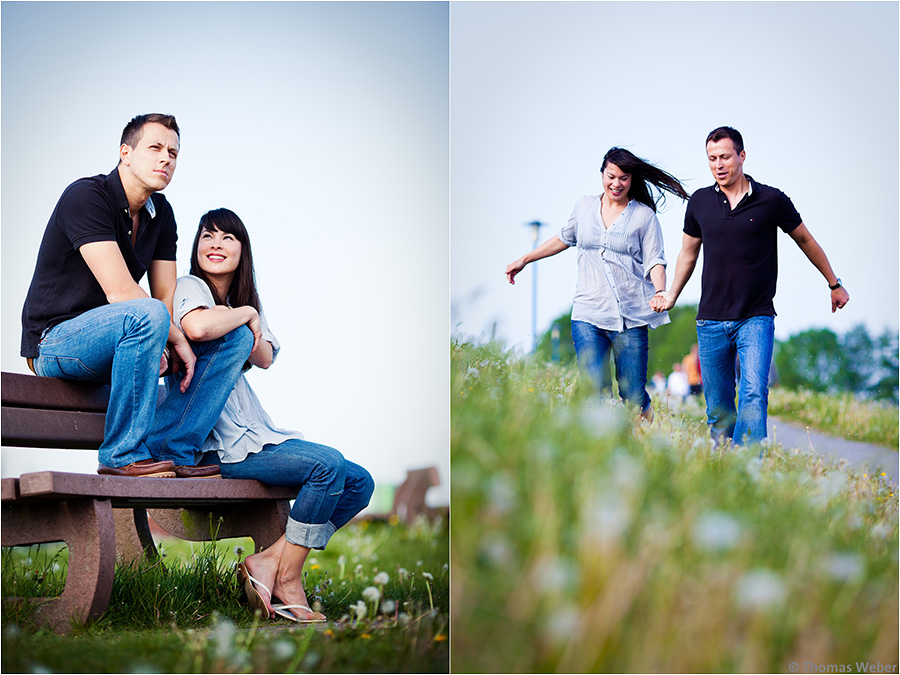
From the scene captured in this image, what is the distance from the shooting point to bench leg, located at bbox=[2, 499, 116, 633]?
2578mm

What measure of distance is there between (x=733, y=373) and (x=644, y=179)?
2.52 ft

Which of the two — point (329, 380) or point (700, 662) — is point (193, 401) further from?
point (700, 662)

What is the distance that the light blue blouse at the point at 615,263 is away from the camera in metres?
3.00

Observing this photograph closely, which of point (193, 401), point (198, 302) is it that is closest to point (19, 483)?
point (193, 401)

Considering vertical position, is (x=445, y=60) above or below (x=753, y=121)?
above

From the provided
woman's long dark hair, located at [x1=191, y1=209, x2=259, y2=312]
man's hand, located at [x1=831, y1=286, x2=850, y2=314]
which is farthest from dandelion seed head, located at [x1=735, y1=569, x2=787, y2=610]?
woman's long dark hair, located at [x1=191, y1=209, x2=259, y2=312]

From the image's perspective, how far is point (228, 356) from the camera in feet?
10.1

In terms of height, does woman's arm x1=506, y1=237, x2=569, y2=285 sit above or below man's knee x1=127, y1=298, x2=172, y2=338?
above

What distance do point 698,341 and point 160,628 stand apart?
2128 millimetres

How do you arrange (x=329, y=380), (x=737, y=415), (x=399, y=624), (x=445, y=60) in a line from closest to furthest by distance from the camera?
(x=399, y=624)
(x=737, y=415)
(x=445, y=60)
(x=329, y=380)

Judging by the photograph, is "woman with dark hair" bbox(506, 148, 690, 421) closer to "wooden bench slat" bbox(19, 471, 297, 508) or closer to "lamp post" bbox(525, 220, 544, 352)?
"lamp post" bbox(525, 220, 544, 352)

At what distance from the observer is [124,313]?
2.78m

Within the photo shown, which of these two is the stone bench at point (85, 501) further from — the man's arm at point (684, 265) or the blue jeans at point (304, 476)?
the man's arm at point (684, 265)

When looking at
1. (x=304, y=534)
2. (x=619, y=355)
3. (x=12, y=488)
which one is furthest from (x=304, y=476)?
(x=619, y=355)
